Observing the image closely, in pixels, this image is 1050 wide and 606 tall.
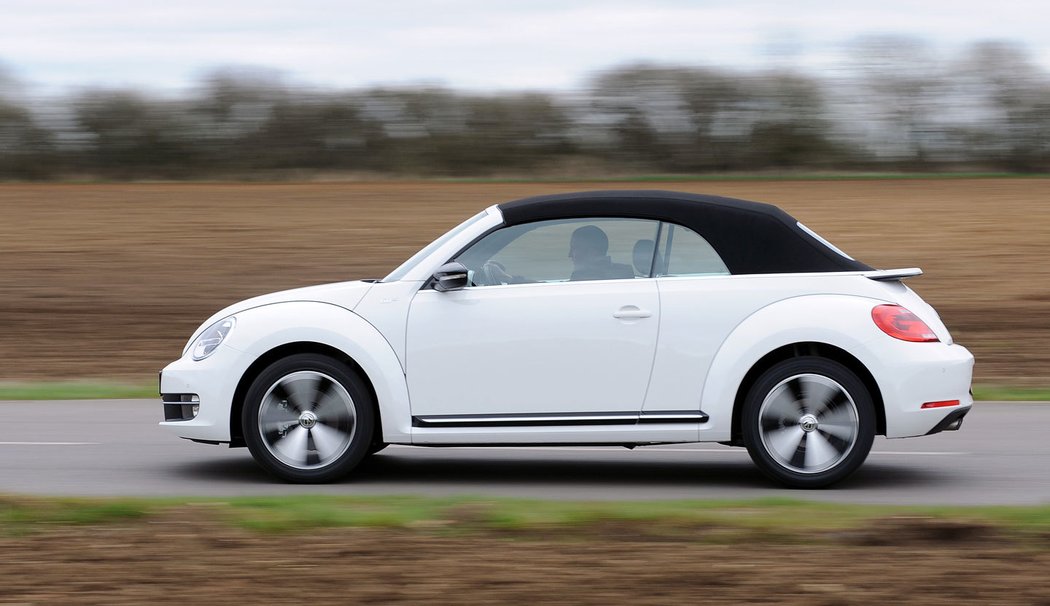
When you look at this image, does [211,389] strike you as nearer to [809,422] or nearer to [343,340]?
[343,340]

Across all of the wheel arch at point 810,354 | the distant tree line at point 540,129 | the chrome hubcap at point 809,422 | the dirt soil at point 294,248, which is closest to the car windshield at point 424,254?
the wheel arch at point 810,354

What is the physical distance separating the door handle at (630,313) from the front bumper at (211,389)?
2.05 m

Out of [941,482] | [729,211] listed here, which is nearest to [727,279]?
[729,211]

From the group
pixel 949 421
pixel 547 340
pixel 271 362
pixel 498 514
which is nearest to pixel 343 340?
pixel 271 362

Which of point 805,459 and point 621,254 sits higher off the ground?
point 621,254

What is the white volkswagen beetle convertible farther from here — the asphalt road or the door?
the asphalt road

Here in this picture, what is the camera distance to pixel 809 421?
7.22 metres

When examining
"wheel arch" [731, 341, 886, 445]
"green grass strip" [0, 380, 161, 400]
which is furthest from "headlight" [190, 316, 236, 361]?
"green grass strip" [0, 380, 161, 400]

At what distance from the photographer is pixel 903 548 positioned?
5.54 metres

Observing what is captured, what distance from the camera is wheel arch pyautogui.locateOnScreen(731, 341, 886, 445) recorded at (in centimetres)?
728

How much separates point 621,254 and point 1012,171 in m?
30.0

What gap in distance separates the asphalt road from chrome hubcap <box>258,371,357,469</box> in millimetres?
187

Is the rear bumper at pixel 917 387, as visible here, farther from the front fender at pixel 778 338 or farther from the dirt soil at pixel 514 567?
the dirt soil at pixel 514 567

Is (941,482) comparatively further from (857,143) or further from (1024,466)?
(857,143)
